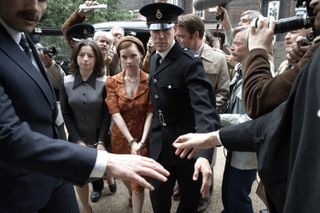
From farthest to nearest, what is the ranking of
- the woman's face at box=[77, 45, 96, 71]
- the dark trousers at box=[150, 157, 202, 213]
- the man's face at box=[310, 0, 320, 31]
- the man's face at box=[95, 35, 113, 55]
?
the man's face at box=[95, 35, 113, 55] → the woman's face at box=[77, 45, 96, 71] → the dark trousers at box=[150, 157, 202, 213] → the man's face at box=[310, 0, 320, 31]

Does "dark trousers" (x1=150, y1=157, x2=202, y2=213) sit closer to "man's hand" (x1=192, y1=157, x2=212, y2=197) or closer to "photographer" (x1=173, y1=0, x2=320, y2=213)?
"man's hand" (x1=192, y1=157, x2=212, y2=197)

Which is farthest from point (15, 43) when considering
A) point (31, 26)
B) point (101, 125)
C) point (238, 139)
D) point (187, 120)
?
point (101, 125)

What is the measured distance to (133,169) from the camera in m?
1.24

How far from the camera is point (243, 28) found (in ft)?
6.64

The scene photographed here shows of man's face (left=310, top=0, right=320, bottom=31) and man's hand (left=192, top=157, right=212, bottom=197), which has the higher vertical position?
man's face (left=310, top=0, right=320, bottom=31)

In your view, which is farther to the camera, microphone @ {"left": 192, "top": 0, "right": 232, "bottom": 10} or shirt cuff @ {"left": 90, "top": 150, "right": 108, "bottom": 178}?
microphone @ {"left": 192, "top": 0, "right": 232, "bottom": 10}

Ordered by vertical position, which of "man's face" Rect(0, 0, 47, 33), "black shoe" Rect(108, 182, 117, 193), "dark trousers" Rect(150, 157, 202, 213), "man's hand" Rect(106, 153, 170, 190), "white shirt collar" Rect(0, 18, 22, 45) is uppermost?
"man's face" Rect(0, 0, 47, 33)

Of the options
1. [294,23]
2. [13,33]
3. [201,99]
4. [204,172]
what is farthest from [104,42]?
[294,23]

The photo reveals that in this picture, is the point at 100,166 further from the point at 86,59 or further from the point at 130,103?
the point at 86,59

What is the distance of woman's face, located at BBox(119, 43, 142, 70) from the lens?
9.03 ft

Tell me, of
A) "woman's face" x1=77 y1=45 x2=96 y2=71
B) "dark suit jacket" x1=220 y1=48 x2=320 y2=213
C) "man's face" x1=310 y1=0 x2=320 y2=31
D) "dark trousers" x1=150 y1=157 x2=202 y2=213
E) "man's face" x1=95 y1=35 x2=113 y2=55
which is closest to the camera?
"dark suit jacket" x1=220 y1=48 x2=320 y2=213

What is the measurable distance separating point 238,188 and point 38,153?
168cm

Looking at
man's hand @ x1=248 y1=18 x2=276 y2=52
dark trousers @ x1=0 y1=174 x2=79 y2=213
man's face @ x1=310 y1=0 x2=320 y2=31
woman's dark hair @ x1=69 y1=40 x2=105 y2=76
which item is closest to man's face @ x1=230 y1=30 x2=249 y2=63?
man's hand @ x1=248 y1=18 x2=276 y2=52

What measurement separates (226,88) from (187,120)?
79 cm
